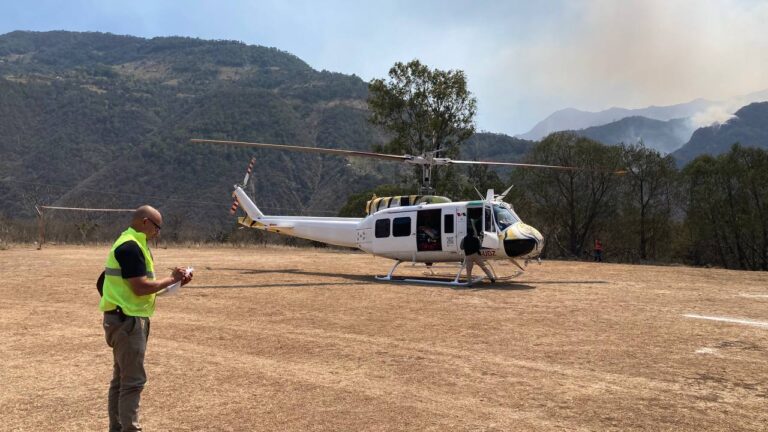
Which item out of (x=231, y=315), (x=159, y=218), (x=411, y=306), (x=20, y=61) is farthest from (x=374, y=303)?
(x=20, y=61)

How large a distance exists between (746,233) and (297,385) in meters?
33.1

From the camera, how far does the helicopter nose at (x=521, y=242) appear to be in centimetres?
1348

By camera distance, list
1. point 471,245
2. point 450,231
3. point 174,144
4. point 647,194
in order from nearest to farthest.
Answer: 1. point 471,245
2. point 450,231
3. point 647,194
4. point 174,144

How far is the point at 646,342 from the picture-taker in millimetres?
7445

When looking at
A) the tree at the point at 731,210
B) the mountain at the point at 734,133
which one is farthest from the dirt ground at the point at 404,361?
the mountain at the point at 734,133

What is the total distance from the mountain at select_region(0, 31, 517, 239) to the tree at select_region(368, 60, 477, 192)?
20.8 meters

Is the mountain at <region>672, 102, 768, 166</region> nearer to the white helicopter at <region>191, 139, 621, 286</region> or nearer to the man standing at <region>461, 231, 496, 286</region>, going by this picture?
the white helicopter at <region>191, 139, 621, 286</region>

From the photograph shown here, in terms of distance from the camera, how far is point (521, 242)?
13469 millimetres

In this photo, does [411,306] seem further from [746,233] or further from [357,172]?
[357,172]

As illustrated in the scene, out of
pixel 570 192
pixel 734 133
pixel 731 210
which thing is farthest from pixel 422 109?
pixel 734 133

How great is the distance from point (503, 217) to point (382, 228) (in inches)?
155

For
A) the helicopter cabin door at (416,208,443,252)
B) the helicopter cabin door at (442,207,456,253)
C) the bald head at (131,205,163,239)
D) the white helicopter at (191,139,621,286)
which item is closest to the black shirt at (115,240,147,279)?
the bald head at (131,205,163,239)

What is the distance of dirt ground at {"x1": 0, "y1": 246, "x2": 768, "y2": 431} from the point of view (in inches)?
185

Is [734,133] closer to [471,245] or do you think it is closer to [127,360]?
[471,245]
